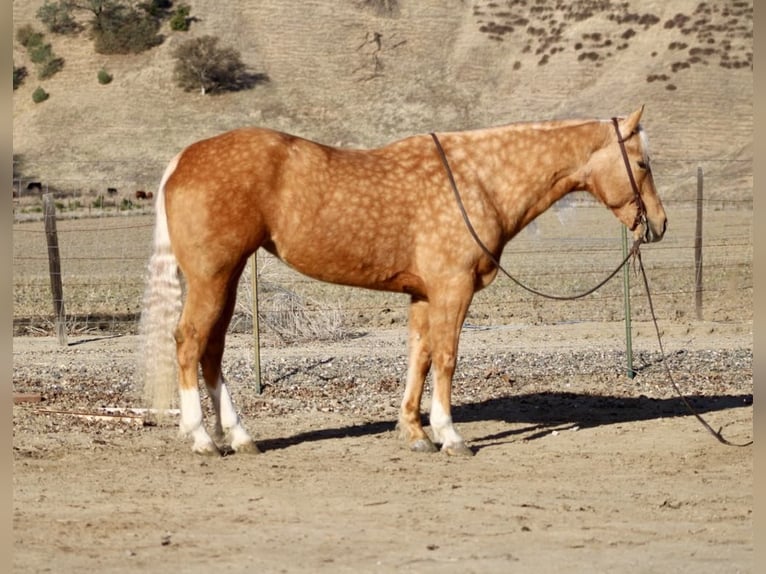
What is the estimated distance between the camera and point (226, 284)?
25.8 ft

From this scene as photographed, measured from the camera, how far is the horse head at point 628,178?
27.5ft

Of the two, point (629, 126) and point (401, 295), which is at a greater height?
point (629, 126)

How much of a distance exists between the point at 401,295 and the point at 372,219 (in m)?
10.8

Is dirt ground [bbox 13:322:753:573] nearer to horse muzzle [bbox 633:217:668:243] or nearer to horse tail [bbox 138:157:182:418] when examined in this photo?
horse tail [bbox 138:157:182:418]

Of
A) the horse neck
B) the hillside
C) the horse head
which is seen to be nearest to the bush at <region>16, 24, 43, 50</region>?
the hillside

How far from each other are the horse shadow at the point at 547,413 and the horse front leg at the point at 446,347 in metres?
0.38

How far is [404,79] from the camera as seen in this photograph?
63.4 metres

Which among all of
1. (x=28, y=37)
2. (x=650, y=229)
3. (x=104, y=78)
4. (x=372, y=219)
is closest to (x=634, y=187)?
(x=650, y=229)

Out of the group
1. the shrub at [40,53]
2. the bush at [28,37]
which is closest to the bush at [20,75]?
the shrub at [40,53]

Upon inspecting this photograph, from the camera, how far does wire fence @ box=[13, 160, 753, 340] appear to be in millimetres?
15484

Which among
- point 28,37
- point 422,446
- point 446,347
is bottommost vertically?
point 28,37

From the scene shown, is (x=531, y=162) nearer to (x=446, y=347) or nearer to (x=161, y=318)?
(x=446, y=347)

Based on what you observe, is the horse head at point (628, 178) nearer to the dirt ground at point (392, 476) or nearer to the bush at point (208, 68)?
the dirt ground at point (392, 476)

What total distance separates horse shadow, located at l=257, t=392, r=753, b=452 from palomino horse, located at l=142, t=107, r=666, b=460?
0.73 m
